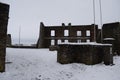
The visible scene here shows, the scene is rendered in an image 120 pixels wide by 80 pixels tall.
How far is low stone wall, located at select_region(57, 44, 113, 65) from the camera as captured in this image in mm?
14578

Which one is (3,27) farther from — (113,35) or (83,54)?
(113,35)

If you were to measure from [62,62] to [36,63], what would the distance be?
2358 millimetres

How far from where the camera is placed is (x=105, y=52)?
15.4 m

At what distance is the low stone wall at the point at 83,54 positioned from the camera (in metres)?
14.6

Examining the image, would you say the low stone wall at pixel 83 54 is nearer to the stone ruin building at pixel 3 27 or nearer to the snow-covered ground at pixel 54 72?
the snow-covered ground at pixel 54 72

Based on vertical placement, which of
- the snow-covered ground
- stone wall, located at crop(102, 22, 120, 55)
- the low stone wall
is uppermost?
stone wall, located at crop(102, 22, 120, 55)

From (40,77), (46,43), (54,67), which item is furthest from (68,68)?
(46,43)

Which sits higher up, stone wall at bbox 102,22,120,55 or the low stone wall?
stone wall at bbox 102,22,120,55

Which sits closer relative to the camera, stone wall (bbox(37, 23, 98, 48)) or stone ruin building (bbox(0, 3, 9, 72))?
stone ruin building (bbox(0, 3, 9, 72))

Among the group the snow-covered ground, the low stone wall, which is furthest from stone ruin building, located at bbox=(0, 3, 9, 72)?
the low stone wall

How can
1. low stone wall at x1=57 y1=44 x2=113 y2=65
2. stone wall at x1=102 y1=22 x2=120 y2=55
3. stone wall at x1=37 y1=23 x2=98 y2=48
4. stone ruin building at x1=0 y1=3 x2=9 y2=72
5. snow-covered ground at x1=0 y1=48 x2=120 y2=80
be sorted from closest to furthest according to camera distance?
1. snow-covered ground at x1=0 y1=48 x2=120 y2=80
2. stone ruin building at x1=0 y1=3 x2=9 y2=72
3. low stone wall at x1=57 y1=44 x2=113 y2=65
4. stone wall at x1=102 y1=22 x2=120 y2=55
5. stone wall at x1=37 y1=23 x2=98 y2=48

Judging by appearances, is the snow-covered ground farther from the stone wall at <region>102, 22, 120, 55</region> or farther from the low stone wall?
the stone wall at <region>102, 22, 120, 55</region>

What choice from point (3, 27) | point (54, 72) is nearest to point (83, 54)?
point (54, 72)

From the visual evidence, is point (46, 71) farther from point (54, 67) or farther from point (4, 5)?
point (4, 5)
